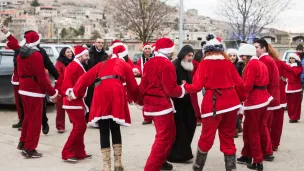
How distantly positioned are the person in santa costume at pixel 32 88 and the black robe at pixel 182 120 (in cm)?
210

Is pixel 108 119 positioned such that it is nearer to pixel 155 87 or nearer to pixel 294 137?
pixel 155 87

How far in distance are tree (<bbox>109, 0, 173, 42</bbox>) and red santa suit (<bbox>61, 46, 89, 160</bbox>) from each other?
26002 mm

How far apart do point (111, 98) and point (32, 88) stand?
1774 mm

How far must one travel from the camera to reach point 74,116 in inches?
268

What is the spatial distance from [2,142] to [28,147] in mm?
1484

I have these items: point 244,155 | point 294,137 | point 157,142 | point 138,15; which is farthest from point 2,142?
point 138,15

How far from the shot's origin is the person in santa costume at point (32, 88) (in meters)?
7.00

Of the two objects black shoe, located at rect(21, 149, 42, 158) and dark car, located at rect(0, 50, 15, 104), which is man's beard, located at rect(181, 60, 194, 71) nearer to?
black shoe, located at rect(21, 149, 42, 158)

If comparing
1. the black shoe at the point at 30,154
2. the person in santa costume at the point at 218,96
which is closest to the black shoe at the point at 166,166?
the person in santa costume at the point at 218,96

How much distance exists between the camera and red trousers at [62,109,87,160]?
6.77m

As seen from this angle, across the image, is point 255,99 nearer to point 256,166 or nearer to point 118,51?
point 256,166

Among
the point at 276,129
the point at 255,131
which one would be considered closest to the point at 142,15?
the point at 276,129

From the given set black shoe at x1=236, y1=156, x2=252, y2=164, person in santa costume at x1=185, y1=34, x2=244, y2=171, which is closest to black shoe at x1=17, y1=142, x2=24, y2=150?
person in santa costume at x1=185, y1=34, x2=244, y2=171

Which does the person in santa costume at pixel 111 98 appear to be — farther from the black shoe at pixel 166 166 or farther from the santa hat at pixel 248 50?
the santa hat at pixel 248 50
